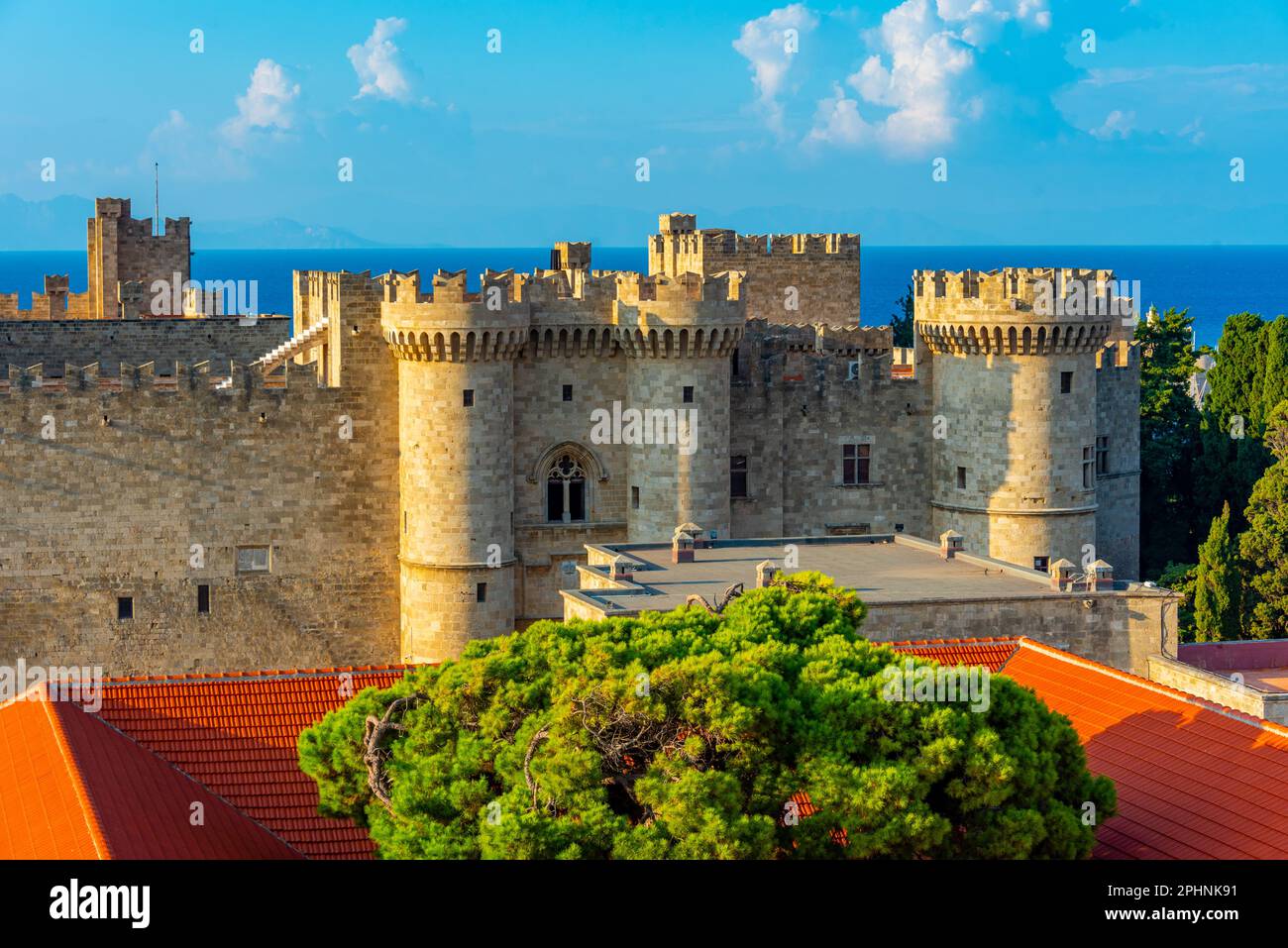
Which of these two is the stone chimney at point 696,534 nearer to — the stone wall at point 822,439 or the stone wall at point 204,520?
the stone wall at point 822,439

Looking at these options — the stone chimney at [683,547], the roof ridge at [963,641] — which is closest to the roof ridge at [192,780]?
the roof ridge at [963,641]

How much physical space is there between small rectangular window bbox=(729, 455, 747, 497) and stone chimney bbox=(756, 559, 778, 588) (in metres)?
10.1

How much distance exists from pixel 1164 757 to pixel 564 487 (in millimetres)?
20621

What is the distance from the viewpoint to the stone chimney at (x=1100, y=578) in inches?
1854

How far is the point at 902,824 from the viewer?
32312 millimetres

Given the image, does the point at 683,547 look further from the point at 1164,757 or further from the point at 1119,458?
the point at 1119,458

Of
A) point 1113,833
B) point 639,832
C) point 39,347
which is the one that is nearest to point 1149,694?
point 1113,833

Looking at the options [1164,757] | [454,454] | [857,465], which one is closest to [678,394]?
[454,454]

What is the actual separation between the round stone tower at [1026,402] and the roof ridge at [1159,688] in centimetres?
1017

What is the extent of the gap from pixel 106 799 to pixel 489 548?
19203mm

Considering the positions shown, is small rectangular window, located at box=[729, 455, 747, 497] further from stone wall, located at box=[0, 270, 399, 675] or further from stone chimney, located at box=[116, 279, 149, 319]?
stone chimney, located at box=[116, 279, 149, 319]

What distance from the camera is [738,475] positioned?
57.0 meters

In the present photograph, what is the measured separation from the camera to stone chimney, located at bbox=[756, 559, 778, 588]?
44.8 metres

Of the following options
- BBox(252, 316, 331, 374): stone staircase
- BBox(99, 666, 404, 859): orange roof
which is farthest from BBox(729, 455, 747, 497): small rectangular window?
BBox(99, 666, 404, 859): orange roof
